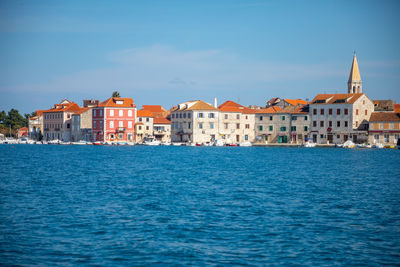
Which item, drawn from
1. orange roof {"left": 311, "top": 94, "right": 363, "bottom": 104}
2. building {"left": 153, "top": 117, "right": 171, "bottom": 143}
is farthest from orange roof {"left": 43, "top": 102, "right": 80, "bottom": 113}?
orange roof {"left": 311, "top": 94, "right": 363, "bottom": 104}

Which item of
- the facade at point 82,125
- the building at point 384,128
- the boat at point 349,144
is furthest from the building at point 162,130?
the building at point 384,128

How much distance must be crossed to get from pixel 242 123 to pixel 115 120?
87.4 feet

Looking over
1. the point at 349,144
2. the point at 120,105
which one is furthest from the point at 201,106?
the point at 349,144

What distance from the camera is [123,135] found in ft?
350

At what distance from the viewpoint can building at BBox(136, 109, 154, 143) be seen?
108 meters

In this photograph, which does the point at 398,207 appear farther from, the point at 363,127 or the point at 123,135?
the point at 123,135

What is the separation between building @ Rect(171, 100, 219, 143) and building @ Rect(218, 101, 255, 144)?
5.15 ft

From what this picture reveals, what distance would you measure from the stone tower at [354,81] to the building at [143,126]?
4457 cm

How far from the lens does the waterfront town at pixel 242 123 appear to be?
90.9 m

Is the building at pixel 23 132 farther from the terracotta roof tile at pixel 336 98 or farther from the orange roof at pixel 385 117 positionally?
the orange roof at pixel 385 117

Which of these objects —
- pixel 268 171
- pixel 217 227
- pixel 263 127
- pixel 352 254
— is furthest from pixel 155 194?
pixel 263 127

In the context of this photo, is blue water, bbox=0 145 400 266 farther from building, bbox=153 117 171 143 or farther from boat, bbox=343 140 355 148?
building, bbox=153 117 171 143

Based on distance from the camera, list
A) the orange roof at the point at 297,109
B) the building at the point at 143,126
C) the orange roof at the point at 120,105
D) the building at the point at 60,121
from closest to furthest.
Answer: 1. the orange roof at the point at 297,109
2. the orange roof at the point at 120,105
3. the building at the point at 143,126
4. the building at the point at 60,121

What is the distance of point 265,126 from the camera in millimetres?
103188
